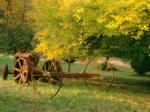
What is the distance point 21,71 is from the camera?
62.4ft

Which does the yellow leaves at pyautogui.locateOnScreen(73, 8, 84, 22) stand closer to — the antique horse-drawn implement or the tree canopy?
the tree canopy

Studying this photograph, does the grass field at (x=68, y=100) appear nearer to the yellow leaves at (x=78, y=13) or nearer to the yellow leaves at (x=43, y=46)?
the yellow leaves at (x=43, y=46)

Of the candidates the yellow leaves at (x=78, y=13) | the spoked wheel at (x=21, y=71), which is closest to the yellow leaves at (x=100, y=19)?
the yellow leaves at (x=78, y=13)

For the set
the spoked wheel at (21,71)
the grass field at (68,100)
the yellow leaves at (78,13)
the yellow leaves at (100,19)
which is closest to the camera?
the grass field at (68,100)

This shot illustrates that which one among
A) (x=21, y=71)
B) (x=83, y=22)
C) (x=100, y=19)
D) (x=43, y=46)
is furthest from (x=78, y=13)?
(x=21, y=71)

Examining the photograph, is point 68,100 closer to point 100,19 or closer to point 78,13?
point 100,19

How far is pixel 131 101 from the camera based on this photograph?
1650cm

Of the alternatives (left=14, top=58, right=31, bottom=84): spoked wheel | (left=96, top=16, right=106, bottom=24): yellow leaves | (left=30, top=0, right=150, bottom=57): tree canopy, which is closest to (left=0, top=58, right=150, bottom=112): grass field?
(left=14, top=58, right=31, bottom=84): spoked wheel

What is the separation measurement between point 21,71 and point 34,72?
1305 millimetres

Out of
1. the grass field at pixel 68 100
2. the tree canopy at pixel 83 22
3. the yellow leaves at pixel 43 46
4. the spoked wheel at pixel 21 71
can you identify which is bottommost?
the grass field at pixel 68 100

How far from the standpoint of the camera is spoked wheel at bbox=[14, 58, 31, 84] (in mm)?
18269

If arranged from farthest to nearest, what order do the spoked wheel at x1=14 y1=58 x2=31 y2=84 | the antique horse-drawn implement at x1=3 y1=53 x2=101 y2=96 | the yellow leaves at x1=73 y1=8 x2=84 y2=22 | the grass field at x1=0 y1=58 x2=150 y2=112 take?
the spoked wheel at x1=14 y1=58 x2=31 y2=84
the antique horse-drawn implement at x1=3 y1=53 x2=101 y2=96
the yellow leaves at x1=73 y1=8 x2=84 y2=22
the grass field at x1=0 y1=58 x2=150 y2=112

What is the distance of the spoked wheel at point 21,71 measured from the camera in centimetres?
1827

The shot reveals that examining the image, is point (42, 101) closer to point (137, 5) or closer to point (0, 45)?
point (137, 5)
